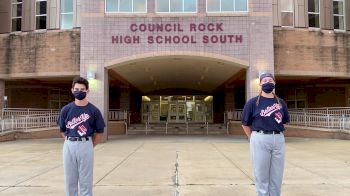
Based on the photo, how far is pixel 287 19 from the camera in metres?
22.8

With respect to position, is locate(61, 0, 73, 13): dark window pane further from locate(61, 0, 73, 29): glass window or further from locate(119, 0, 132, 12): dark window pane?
locate(119, 0, 132, 12): dark window pane

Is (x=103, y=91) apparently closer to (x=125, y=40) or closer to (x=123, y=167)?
(x=125, y=40)

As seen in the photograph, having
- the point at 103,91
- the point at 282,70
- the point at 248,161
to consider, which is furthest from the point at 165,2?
the point at 248,161

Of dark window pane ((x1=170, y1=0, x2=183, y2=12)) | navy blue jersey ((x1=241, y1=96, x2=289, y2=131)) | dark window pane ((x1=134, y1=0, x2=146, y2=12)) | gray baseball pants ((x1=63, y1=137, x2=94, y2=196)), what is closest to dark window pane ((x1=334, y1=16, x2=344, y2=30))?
dark window pane ((x1=170, y1=0, x2=183, y2=12))

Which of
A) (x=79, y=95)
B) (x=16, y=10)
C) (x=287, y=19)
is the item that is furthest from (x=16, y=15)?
(x=79, y=95)

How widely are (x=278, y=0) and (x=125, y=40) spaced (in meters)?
8.85

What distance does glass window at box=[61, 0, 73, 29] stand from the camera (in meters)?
A: 22.7

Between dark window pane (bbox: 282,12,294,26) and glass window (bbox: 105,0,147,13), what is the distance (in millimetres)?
7678

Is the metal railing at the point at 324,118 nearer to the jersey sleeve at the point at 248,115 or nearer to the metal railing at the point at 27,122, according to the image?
the metal railing at the point at 27,122

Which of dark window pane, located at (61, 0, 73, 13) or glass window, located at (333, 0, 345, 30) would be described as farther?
glass window, located at (333, 0, 345, 30)

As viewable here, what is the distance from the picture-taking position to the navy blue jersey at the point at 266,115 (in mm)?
5289

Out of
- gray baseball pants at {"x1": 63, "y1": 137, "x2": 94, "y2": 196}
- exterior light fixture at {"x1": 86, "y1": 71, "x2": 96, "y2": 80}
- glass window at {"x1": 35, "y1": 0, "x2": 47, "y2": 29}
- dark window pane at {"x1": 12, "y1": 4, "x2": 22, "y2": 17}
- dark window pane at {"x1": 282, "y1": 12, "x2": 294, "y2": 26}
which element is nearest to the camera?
gray baseball pants at {"x1": 63, "y1": 137, "x2": 94, "y2": 196}

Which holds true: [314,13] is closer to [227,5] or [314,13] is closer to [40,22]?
[227,5]

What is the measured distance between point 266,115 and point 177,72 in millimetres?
22065
